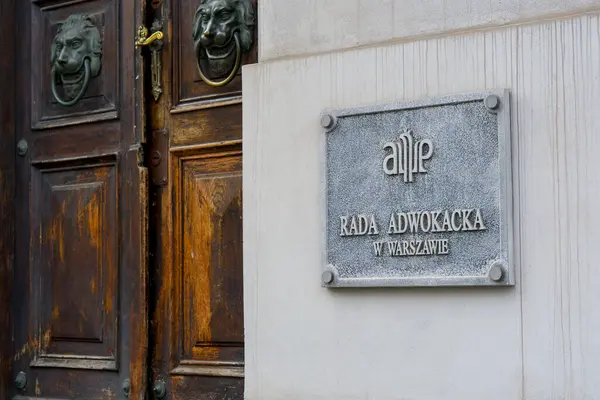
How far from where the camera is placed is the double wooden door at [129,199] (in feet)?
15.8

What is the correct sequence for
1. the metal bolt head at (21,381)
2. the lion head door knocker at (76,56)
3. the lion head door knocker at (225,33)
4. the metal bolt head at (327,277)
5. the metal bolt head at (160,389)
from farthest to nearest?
the metal bolt head at (21,381)
the lion head door knocker at (76,56)
the metal bolt head at (160,389)
the lion head door knocker at (225,33)
the metal bolt head at (327,277)

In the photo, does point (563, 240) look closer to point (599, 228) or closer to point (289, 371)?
point (599, 228)

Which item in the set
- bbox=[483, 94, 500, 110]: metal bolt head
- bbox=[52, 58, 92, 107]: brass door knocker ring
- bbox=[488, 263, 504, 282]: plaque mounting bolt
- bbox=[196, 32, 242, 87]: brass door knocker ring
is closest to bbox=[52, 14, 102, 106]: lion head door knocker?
bbox=[52, 58, 92, 107]: brass door knocker ring

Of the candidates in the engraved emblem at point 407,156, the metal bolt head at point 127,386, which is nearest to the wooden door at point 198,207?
the metal bolt head at point 127,386

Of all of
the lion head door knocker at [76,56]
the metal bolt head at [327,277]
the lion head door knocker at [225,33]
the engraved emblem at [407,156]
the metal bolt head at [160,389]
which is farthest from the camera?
the lion head door knocker at [76,56]

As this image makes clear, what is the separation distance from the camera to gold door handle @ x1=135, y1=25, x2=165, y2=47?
505cm

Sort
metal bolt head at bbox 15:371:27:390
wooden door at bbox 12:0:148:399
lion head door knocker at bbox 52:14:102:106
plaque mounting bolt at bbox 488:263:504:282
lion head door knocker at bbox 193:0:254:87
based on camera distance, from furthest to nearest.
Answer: metal bolt head at bbox 15:371:27:390 → lion head door knocker at bbox 52:14:102:106 → wooden door at bbox 12:0:148:399 → lion head door knocker at bbox 193:0:254:87 → plaque mounting bolt at bbox 488:263:504:282

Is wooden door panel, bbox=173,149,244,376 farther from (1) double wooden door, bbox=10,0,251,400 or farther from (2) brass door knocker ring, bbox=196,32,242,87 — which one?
(2) brass door knocker ring, bbox=196,32,242,87

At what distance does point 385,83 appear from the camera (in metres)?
3.99

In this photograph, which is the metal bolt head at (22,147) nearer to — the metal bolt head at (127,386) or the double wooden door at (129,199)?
the double wooden door at (129,199)

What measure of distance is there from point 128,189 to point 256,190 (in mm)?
1026

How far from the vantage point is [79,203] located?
5.30 m

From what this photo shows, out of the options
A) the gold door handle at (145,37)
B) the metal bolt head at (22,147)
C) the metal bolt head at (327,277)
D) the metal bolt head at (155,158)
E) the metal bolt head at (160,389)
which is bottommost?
the metal bolt head at (160,389)

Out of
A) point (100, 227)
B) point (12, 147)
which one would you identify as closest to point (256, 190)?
point (100, 227)
